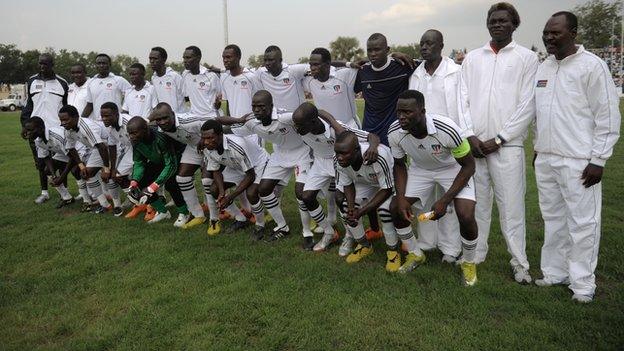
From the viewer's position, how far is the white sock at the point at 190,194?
7.14 m

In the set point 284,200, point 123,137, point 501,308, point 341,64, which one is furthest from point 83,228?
point 501,308

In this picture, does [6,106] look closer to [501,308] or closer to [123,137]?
[123,137]

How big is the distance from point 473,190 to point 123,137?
5.61 m

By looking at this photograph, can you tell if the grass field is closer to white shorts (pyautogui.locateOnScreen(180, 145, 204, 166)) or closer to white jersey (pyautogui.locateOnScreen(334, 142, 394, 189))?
white jersey (pyautogui.locateOnScreen(334, 142, 394, 189))

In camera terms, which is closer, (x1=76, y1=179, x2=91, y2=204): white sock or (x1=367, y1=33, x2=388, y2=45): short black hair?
(x1=367, y1=33, x2=388, y2=45): short black hair

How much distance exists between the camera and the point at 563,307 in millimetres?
4070

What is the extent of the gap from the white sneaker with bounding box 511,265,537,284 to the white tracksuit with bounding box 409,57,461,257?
2.30 ft

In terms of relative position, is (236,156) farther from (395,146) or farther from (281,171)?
(395,146)

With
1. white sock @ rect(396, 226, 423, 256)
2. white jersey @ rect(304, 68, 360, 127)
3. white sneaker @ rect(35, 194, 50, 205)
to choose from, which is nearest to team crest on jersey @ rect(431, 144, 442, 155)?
white sock @ rect(396, 226, 423, 256)

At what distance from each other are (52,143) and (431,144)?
701cm

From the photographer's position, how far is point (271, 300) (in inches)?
176

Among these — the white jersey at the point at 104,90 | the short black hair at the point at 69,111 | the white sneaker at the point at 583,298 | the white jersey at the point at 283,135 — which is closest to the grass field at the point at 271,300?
the white sneaker at the point at 583,298

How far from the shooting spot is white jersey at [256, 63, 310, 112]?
6738mm

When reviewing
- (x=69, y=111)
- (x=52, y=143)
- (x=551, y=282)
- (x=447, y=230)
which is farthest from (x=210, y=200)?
(x=551, y=282)
